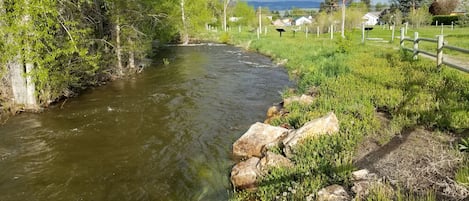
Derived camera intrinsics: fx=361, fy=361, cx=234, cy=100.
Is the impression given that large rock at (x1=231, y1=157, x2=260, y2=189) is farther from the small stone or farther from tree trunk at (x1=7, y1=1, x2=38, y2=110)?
tree trunk at (x1=7, y1=1, x2=38, y2=110)

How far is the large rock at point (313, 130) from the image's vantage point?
660 centimetres

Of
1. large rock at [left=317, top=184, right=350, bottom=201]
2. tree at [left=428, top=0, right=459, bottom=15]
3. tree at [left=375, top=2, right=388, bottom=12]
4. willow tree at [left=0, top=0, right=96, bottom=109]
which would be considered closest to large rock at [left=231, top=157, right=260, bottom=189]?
large rock at [left=317, top=184, right=350, bottom=201]

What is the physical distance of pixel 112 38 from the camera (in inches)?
691

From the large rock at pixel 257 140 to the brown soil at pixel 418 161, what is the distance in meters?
1.80

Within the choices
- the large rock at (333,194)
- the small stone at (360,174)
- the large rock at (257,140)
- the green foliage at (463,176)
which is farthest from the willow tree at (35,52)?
the green foliage at (463,176)

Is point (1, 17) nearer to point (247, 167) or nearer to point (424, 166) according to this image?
point (247, 167)

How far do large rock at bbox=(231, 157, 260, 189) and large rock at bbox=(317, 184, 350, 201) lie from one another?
1.38 meters

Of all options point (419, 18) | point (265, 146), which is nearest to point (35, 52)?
point (265, 146)

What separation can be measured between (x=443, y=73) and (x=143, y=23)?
15116 mm

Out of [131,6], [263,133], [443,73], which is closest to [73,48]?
[263,133]

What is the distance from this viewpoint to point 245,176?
6.05 m

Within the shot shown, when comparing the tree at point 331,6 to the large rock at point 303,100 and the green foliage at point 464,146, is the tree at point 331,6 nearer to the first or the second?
the large rock at point 303,100

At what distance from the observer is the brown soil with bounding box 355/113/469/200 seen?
14.6 ft

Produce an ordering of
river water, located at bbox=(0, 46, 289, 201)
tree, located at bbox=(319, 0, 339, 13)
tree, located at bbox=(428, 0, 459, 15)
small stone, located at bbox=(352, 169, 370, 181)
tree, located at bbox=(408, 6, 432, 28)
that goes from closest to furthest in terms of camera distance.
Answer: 1. small stone, located at bbox=(352, 169, 370, 181)
2. river water, located at bbox=(0, 46, 289, 201)
3. tree, located at bbox=(408, 6, 432, 28)
4. tree, located at bbox=(428, 0, 459, 15)
5. tree, located at bbox=(319, 0, 339, 13)
